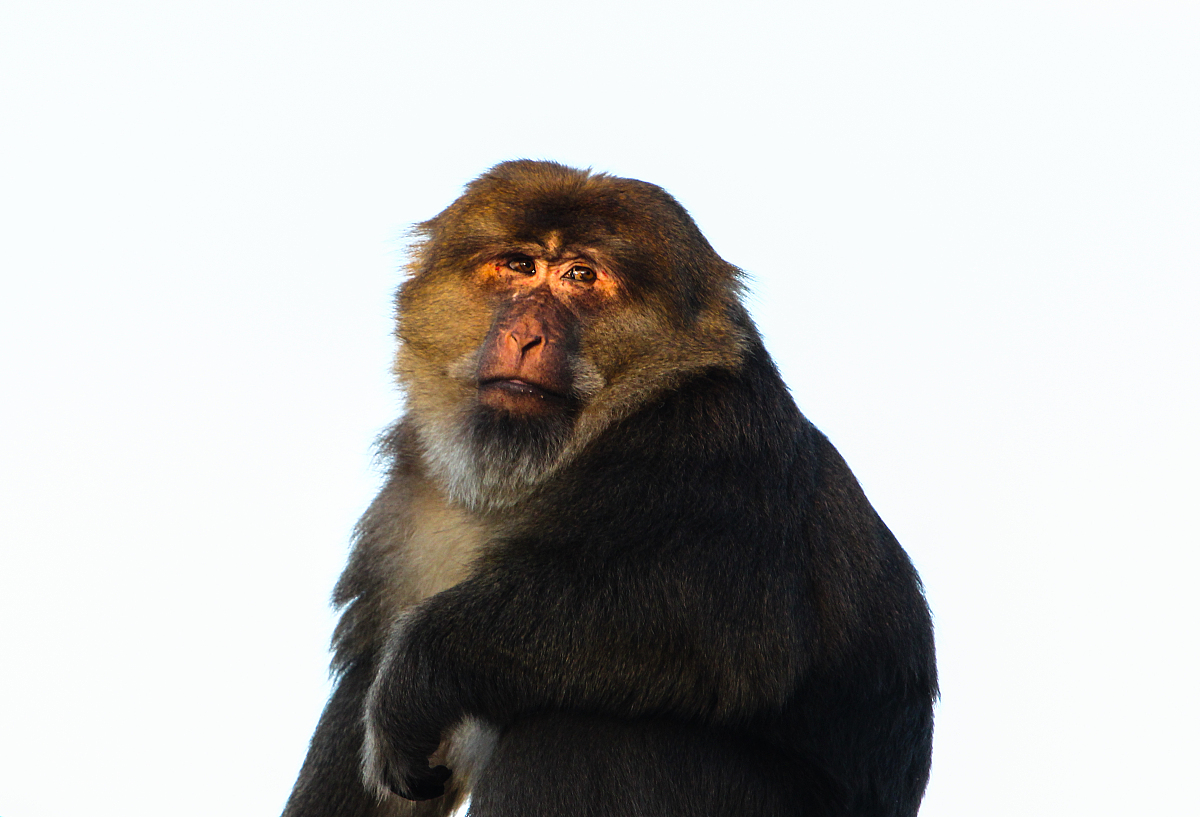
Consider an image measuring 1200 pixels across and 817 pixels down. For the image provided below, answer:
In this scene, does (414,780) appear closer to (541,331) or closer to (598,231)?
(541,331)

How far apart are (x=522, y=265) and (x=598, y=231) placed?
299mm

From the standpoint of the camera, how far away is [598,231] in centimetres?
554

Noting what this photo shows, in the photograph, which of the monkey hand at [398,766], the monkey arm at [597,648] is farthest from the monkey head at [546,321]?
the monkey hand at [398,766]

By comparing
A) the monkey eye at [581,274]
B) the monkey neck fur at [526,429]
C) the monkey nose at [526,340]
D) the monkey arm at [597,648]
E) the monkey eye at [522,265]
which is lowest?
the monkey arm at [597,648]

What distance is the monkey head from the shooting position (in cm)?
534

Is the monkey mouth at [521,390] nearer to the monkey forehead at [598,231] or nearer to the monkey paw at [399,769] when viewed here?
the monkey forehead at [598,231]

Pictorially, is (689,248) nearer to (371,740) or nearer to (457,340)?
(457,340)

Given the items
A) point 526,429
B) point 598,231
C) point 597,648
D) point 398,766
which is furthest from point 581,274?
point 398,766

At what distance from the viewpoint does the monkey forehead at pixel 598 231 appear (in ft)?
18.1

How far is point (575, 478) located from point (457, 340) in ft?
2.55

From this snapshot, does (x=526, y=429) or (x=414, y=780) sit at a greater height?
(x=526, y=429)

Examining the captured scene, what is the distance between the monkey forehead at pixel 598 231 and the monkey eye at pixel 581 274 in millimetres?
53

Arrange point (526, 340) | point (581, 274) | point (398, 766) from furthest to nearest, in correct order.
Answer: point (581, 274) → point (526, 340) → point (398, 766)

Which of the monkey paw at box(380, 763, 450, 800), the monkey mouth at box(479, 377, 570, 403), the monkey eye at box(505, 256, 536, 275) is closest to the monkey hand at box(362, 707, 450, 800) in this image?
the monkey paw at box(380, 763, 450, 800)
